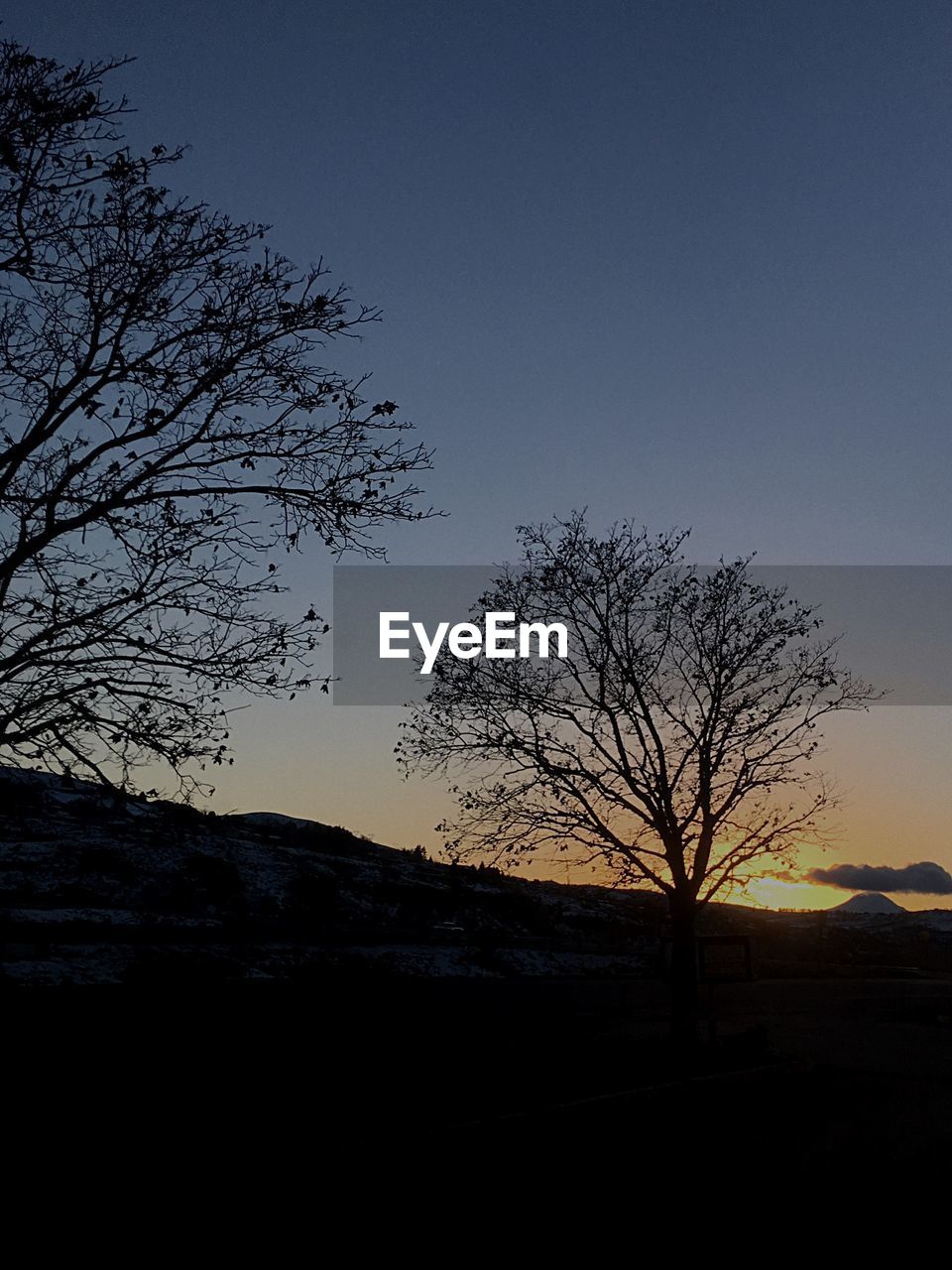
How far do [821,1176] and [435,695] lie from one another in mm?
11308

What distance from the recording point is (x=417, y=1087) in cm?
1291

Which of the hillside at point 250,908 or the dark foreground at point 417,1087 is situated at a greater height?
the hillside at point 250,908

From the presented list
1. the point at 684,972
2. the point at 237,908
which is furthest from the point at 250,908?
the point at 684,972

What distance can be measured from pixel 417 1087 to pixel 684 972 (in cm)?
727

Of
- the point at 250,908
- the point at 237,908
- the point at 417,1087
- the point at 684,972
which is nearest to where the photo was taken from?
the point at 417,1087

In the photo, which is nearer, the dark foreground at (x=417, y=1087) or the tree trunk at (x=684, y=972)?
the dark foreground at (x=417, y=1087)

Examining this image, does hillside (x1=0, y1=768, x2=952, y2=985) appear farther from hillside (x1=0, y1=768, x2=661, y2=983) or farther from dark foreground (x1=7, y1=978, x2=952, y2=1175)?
dark foreground (x1=7, y1=978, x2=952, y2=1175)

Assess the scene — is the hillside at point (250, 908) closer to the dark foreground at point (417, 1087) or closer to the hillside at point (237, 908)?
the hillside at point (237, 908)

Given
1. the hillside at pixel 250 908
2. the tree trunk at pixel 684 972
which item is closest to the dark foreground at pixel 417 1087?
the tree trunk at pixel 684 972

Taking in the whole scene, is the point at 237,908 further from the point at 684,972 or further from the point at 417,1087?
the point at 417,1087

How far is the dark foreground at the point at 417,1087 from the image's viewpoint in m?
9.77

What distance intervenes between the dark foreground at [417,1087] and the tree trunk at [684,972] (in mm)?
500

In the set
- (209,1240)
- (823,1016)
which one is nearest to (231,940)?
(209,1240)

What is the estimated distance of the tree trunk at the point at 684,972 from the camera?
17.9 meters
